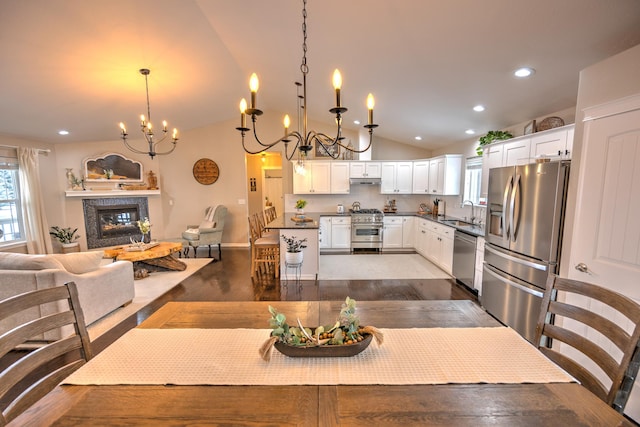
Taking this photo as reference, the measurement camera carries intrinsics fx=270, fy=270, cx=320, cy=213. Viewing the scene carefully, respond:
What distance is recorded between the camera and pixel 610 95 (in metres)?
1.87

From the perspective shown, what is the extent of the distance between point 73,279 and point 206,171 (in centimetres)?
438

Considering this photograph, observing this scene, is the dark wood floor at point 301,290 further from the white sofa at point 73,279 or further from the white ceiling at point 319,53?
the white ceiling at point 319,53

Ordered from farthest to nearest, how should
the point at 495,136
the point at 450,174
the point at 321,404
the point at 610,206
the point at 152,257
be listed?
the point at 450,174, the point at 152,257, the point at 495,136, the point at 610,206, the point at 321,404

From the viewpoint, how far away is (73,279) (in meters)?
2.62

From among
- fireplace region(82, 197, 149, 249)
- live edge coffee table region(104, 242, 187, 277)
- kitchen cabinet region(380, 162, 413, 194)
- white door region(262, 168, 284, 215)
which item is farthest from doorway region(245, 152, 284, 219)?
live edge coffee table region(104, 242, 187, 277)

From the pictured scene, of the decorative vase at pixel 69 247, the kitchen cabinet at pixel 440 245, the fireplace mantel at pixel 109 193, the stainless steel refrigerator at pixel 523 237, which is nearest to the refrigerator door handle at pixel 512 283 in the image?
the stainless steel refrigerator at pixel 523 237

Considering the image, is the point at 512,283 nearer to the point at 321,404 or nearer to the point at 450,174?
the point at 321,404

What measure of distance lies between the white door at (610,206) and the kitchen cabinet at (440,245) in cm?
227

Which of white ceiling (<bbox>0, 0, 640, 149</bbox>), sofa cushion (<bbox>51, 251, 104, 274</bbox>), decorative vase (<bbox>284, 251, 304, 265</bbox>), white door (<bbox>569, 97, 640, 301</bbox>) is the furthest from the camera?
decorative vase (<bbox>284, 251, 304, 265</bbox>)

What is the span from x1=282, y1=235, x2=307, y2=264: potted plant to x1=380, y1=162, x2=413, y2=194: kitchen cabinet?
2.91m

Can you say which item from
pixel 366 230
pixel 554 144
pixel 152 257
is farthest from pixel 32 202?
pixel 554 144

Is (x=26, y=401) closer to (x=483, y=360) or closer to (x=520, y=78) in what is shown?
(x=483, y=360)

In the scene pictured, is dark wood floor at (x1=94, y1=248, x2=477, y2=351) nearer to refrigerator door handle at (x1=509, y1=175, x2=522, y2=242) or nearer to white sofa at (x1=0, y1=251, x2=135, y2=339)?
white sofa at (x1=0, y1=251, x2=135, y2=339)

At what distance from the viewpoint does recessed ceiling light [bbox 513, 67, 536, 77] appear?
8.04 ft
